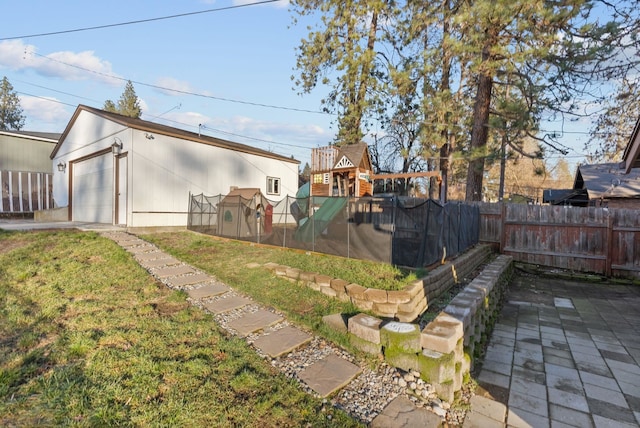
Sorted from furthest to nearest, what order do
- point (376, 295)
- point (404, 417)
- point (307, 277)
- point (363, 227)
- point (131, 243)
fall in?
point (131, 243) < point (363, 227) < point (307, 277) < point (376, 295) < point (404, 417)

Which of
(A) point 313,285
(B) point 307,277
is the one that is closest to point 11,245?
(B) point 307,277

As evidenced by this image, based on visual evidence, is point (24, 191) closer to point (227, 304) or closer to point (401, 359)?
point (227, 304)

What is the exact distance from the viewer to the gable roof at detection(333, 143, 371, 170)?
38.2ft

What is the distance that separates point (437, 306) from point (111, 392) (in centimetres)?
389

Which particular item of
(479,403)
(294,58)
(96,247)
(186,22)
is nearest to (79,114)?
(186,22)

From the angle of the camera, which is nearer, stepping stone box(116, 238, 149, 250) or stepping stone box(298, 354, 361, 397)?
stepping stone box(298, 354, 361, 397)

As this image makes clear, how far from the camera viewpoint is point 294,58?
1577 cm

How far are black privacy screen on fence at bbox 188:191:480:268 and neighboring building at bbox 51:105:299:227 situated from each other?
235 centimetres

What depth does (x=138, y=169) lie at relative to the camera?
935 centimetres

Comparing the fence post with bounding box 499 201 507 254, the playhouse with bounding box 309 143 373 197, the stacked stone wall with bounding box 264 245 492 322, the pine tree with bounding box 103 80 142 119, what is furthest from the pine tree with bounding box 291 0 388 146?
the pine tree with bounding box 103 80 142 119

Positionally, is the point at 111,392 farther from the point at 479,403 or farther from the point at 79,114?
the point at 79,114

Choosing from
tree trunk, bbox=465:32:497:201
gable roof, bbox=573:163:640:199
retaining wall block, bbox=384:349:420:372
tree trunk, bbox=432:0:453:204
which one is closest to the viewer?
retaining wall block, bbox=384:349:420:372

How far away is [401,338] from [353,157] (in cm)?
967

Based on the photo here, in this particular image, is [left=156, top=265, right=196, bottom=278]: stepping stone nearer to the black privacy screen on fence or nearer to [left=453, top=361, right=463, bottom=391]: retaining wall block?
the black privacy screen on fence
